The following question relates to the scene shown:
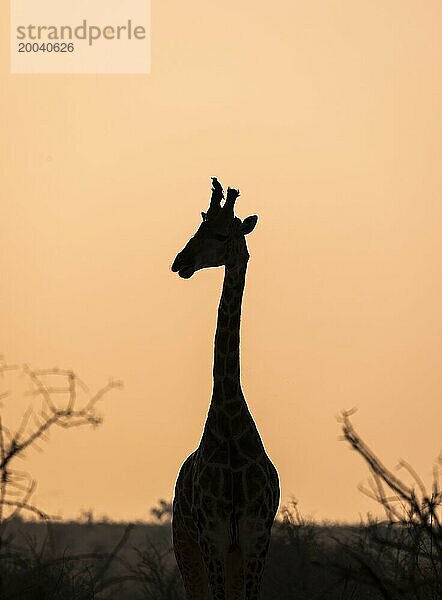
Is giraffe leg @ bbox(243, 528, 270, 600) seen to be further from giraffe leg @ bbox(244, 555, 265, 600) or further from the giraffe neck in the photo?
the giraffe neck

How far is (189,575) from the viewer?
1116cm

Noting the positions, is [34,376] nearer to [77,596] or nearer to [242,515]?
[242,515]

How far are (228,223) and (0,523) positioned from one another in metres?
6.95

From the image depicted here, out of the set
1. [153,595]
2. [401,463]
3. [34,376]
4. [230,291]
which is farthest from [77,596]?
[401,463]

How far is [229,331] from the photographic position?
1040 centimetres

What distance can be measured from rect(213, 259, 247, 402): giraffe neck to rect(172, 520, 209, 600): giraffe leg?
5.21ft

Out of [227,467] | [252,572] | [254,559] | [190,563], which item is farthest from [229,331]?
[190,563]

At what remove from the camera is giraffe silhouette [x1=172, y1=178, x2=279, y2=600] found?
965 cm

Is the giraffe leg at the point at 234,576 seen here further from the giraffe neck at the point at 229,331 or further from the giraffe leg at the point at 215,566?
the giraffe neck at the point at 229,331

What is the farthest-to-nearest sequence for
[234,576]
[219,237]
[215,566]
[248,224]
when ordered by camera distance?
[248,224] → [219,237] → [234,576] → [215,566]

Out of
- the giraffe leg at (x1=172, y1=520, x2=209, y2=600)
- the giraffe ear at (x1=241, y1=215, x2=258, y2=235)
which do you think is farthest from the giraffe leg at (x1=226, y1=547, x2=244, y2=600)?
the giraffe ear at (x1=241, y1=215, x2=258, y2=235)

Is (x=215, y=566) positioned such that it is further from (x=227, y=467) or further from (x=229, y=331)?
(x=229, y=331)

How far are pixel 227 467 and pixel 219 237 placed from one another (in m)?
2.06

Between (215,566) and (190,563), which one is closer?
(215,566)
